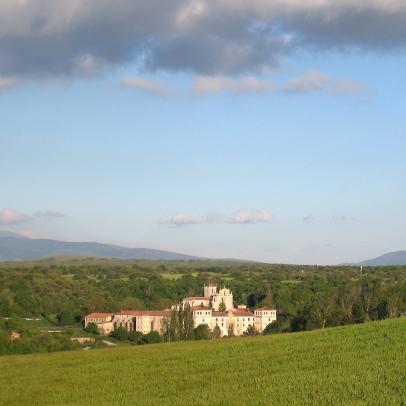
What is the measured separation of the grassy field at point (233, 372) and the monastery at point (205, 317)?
89664 millimetres

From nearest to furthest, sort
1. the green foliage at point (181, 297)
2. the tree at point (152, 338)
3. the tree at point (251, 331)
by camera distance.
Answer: the green foliage at point (181, 297) → the tree at point (152, 338) → the tree at point (251, 331)

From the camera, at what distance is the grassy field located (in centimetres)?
2670

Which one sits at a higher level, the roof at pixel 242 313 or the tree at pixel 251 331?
the roof at pixel 242 313

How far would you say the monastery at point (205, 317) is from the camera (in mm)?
140000

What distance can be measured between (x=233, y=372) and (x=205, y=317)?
121772mm

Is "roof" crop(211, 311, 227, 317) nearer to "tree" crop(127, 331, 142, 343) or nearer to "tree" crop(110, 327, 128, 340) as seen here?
"tree" crop(110, 327, 128, 340)

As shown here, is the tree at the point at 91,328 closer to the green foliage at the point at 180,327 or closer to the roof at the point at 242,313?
the roof at the point at 242,313

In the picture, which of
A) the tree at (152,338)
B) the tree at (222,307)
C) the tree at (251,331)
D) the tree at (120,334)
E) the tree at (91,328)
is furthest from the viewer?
the tree at (222,307)

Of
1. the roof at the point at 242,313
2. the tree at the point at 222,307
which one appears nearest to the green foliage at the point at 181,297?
the roof at the point at 242,313

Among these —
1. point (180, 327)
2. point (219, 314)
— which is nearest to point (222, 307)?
point (219, 314)

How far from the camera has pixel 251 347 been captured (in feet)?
133

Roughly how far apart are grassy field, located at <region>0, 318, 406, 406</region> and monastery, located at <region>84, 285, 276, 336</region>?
3530 inches

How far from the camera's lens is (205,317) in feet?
503

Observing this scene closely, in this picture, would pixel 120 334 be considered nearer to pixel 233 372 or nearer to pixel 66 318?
pixel 66 318
